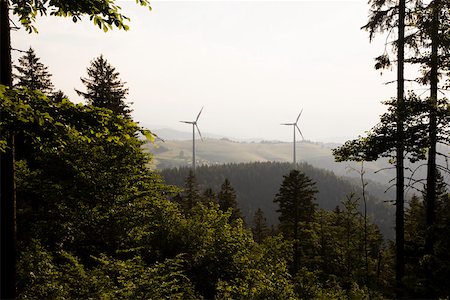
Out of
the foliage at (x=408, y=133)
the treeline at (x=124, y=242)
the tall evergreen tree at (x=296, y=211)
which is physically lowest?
the tall evergreen tree at (x=296, y=211)

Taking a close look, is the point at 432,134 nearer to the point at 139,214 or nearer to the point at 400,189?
the point at 400,189

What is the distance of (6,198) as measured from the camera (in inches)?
262

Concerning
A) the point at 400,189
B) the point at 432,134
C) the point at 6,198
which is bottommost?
the point at 400,189

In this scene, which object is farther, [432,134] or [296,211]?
[296,211]

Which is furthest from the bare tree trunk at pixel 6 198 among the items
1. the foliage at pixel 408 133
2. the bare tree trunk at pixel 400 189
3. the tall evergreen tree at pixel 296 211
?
the tall evergreen tree at pixel 296 211

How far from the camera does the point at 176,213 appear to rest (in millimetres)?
17672

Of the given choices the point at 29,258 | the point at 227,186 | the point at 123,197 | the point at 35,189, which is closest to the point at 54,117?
the point at 29,258

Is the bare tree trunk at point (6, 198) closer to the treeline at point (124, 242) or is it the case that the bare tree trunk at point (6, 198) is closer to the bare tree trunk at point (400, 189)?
the treeline at point (124, 242)

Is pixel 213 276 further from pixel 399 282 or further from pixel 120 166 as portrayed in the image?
pixel 399 282

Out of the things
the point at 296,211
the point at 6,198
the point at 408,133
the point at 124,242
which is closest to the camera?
the point at 6,198

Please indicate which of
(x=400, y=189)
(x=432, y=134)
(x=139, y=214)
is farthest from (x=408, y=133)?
(x=139, y=214)

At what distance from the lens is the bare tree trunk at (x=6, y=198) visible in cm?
635

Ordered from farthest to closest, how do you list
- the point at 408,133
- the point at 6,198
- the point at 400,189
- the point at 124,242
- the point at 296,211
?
the point at 296,211, the point at 124,242, the point at 400,189, the point at 408,133, the point at 6,198

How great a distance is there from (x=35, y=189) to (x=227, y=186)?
Answer: 44774 mm
